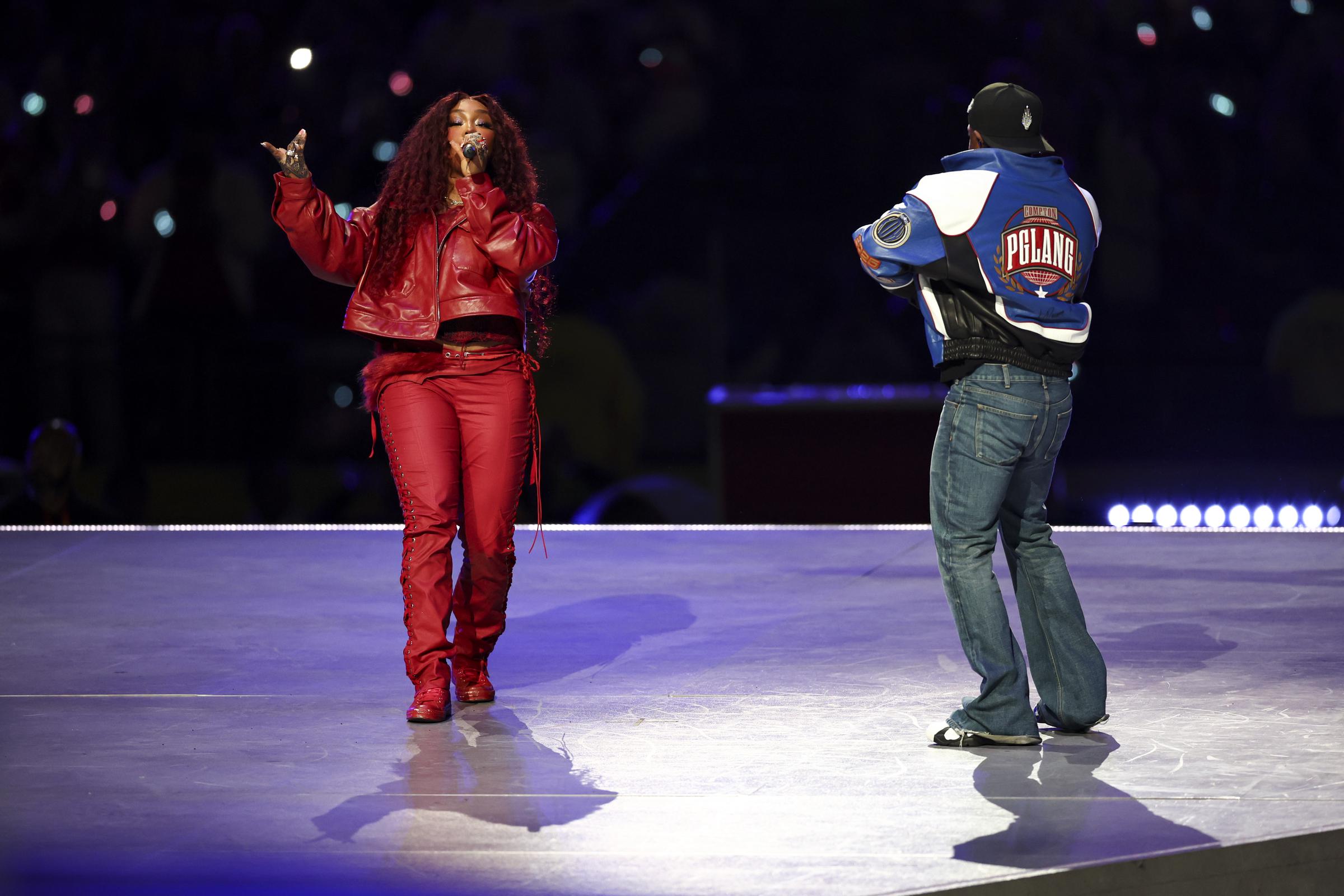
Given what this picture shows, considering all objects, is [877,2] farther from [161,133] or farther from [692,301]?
[161,133]

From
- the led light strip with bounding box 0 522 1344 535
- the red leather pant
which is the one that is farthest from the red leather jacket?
the led light strip with bounding box 0 522 1344 535

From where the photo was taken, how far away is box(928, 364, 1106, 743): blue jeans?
307 cm

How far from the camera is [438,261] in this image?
351 cm

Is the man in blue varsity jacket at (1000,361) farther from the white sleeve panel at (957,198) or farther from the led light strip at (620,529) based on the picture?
the led light strip at (620,529)

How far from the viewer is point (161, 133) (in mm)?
7734

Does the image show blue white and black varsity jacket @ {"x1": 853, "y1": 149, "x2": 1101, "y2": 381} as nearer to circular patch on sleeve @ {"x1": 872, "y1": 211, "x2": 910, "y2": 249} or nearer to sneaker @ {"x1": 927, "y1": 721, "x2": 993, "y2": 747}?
circular patch on sleeve @ {"x1": 872, "y1": 211, "x2": 910, "y2": 249}

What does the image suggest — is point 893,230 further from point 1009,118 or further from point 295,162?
point 295,162

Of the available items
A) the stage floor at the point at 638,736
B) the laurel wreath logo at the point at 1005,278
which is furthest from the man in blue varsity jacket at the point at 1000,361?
the stage floor at the point at 638,736

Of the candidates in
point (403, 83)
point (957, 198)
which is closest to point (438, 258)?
point (957, 198)

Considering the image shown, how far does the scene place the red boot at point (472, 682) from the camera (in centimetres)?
355

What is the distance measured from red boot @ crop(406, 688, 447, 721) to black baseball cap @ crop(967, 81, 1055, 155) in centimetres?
162

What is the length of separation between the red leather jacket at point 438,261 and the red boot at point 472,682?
75cm

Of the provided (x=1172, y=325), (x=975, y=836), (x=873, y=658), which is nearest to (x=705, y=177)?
(x=1172, y=325)

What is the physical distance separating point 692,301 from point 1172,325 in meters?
2.32
